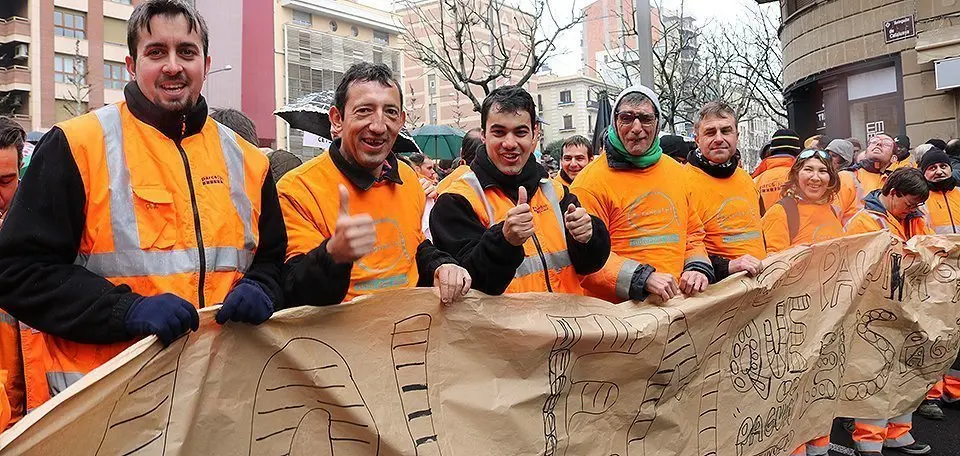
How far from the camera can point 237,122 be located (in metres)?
3.78

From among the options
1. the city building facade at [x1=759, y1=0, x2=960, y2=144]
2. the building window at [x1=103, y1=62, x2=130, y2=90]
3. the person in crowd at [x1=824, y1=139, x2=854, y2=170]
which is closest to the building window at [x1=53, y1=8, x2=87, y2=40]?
the building window at [x1=103, y1=62, x2=130, y2=90]

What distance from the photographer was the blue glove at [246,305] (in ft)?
6.82

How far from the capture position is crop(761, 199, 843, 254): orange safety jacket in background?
4.45m

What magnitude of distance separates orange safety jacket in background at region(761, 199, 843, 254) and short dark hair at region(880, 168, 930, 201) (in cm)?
89

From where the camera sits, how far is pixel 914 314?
4586 millimetres

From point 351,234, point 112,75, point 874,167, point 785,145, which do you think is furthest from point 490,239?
point 112,75

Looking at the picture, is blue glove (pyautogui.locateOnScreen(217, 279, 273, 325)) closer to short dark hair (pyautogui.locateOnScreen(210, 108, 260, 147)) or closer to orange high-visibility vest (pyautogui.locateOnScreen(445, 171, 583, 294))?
orange high-visibility vest (pyautogui.locateOnScreen(445, 171, 583, 294))

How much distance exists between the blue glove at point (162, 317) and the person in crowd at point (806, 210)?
3.52 metres

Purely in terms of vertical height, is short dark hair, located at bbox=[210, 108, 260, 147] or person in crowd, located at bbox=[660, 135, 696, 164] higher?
person in crowd, located at bbox=[660, 135, 696, 164]

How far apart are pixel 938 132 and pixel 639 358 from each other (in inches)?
541

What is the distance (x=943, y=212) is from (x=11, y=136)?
21.4ft

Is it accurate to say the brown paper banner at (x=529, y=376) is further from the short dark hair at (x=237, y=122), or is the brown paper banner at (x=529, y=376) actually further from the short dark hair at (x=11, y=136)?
the short dark hair at (x=237, y=122)

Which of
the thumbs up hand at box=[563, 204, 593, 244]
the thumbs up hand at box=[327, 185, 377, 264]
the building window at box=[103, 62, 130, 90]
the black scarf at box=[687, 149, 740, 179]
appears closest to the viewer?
the thumbs up hand at box=[327, 185, 377, 264]

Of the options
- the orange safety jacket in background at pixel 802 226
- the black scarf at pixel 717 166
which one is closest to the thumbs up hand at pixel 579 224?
the black scarf at pixel 717 166
